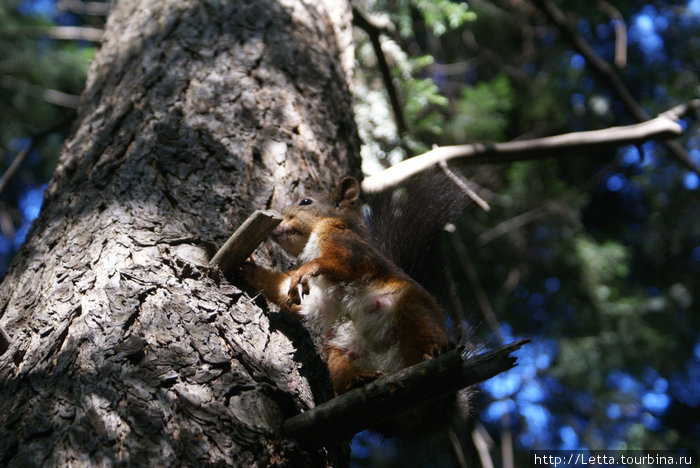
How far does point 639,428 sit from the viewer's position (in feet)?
15.5

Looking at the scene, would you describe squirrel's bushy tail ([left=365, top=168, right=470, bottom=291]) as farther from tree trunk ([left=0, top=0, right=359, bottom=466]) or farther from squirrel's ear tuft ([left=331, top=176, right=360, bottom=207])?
tree trunk ([left=0, top=0, right=359, bottom=466])

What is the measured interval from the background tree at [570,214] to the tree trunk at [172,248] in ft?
6.09

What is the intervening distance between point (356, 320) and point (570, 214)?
389 centimetres

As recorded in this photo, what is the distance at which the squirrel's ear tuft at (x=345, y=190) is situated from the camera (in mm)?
2219

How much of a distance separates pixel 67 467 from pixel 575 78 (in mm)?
5987

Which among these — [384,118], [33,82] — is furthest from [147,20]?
[33,82]

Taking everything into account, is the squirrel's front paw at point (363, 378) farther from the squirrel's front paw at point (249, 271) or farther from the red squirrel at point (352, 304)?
the squirrel's front paw at point (249, 271)

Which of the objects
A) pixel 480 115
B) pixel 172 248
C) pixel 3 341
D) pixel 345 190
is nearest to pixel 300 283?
pixel 172 248

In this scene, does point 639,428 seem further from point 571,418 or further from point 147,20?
point 147,20

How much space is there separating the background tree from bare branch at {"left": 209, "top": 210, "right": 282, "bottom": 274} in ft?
8.92

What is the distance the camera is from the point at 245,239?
5.01 ft

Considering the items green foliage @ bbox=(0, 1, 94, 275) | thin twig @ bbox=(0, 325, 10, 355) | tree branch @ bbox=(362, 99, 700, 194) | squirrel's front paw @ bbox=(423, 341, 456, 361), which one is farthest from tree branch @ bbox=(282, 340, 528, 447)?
green foliage @ bbox=(0, 1, 94, 275)

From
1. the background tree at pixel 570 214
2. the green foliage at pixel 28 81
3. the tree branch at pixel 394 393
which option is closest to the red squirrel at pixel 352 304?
the tree branch at pixel 394 393

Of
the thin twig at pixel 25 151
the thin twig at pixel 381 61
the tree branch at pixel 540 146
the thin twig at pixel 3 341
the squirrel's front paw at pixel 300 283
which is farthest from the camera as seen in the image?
the thin twig at pixel 381 61
